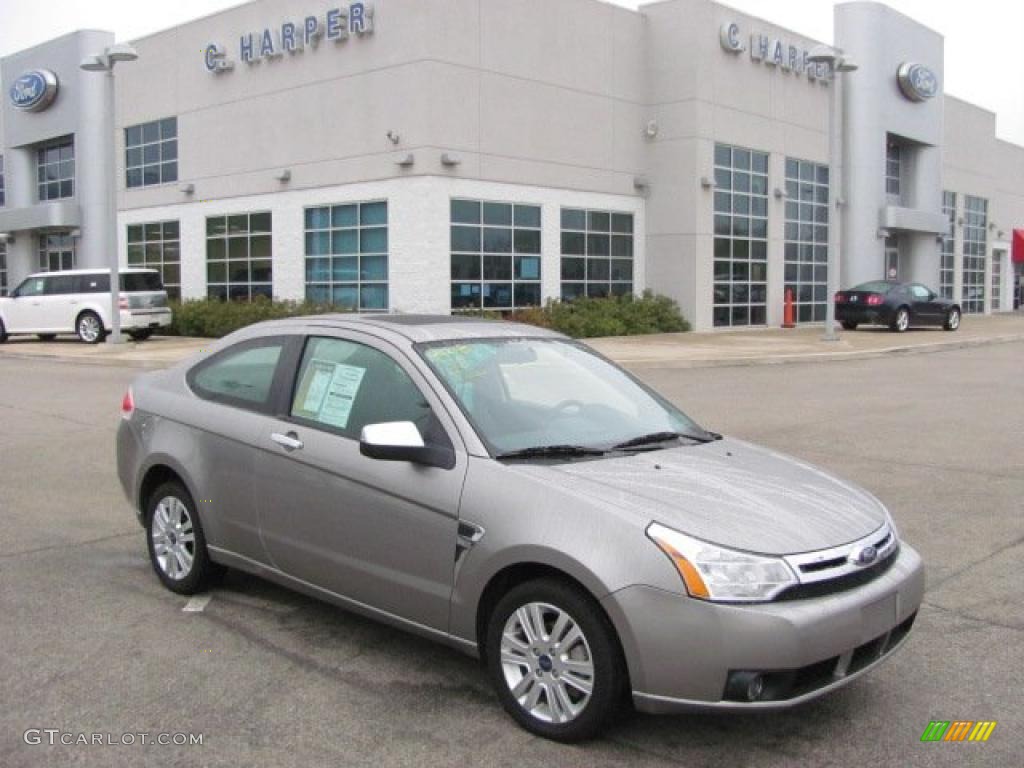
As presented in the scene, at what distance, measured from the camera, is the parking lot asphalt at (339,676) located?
367 cm

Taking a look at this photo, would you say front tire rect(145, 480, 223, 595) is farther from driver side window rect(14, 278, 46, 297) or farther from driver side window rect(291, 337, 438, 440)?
driver side window rect(14, 278, 46, 297)

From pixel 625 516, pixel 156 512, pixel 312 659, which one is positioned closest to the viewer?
pixel 625 516

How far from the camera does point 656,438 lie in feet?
15.2

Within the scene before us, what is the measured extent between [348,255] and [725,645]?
23.8m

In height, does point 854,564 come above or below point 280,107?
below

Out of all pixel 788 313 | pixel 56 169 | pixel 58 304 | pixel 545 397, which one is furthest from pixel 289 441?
pixel 56 169

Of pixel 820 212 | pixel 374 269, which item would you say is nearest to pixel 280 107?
pixel 374 269

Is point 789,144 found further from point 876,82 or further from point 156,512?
point 156,512

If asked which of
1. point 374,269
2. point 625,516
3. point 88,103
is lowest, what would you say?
point 625,516

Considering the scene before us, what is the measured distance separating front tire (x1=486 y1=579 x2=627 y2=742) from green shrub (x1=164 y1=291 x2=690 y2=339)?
21056mm

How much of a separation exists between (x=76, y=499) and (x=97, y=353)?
15891mm

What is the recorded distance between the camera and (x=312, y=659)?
4.54 metres

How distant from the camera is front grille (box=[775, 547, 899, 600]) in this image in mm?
3471

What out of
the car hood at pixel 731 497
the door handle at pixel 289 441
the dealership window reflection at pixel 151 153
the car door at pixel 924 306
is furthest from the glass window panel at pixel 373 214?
the car hood at pixel 731 497
